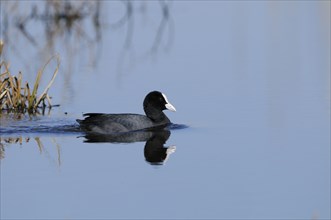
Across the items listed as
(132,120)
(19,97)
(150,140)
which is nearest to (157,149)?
(150,140)

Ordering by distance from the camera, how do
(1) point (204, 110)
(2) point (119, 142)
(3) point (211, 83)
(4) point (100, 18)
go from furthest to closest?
(4) point (100, 18)
(3) point (211, 83)
(1) point (204, 110)
(2) point (119, 142)

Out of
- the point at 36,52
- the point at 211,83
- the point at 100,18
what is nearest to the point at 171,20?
the point at 100,18

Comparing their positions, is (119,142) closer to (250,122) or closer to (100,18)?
(250,122)

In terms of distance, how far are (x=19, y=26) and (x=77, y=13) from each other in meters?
1.66

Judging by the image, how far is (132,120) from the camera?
1224 centimetres

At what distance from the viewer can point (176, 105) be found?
13445 mm

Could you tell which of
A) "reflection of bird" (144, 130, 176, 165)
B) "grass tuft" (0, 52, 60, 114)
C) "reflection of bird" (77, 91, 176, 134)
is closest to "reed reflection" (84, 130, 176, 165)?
"reflection of bird" (144, 130, 176, 165)

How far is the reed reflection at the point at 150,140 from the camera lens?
1051 cm

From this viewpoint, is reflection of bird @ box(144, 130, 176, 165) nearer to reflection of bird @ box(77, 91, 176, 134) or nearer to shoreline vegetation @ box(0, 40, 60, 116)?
reflection of bird @ box(77, 91, 176, 134)

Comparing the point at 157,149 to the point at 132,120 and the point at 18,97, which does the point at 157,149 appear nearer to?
the point at 132,120

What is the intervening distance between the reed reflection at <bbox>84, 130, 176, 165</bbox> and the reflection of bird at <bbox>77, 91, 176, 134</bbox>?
4.1 inches

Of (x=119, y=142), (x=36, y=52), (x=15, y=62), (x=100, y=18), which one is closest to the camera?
(x=119, y=142)

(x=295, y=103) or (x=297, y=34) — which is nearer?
(x=295, y=103)

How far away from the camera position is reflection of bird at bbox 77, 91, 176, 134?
12078 millimetres
